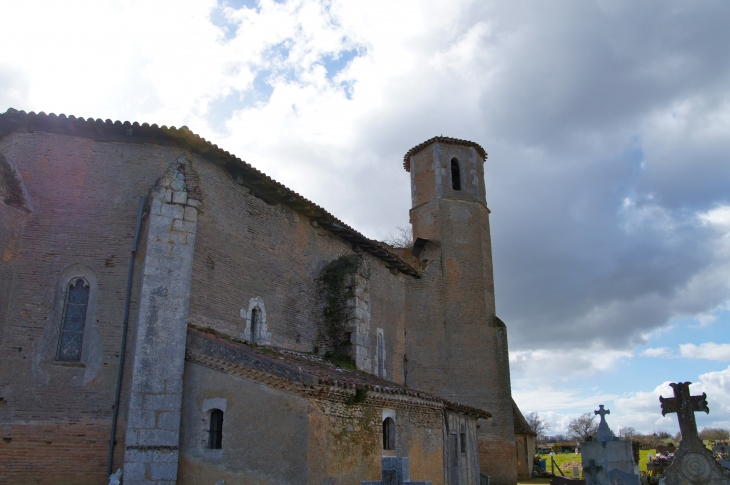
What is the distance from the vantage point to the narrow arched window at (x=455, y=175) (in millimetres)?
24453

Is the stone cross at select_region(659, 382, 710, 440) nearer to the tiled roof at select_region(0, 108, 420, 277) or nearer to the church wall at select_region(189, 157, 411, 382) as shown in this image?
the church wall at select_region(189, 157, 411, 382)

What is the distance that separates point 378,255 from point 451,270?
3.99 m

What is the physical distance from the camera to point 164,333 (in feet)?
35.2

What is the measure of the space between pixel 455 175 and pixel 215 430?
17105 mm

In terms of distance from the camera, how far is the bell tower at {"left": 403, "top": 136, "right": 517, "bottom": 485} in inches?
827

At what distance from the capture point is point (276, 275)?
14820 millimetres

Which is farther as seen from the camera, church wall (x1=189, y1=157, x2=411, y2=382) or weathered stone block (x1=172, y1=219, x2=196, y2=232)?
church wall (x1=189, y1=157, x2=411, y2=382)

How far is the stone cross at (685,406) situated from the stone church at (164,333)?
539 cm

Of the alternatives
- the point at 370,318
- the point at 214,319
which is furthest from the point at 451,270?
the point at 214,319

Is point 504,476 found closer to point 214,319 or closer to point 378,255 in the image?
point 378,255

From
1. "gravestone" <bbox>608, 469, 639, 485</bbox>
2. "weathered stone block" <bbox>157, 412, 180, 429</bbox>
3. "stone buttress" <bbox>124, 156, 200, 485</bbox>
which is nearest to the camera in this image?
"stone buttress" <bbox>124, 156, 200, 485</bbox>

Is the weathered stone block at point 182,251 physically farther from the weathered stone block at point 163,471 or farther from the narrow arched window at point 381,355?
the narrow arched window at point 381,355

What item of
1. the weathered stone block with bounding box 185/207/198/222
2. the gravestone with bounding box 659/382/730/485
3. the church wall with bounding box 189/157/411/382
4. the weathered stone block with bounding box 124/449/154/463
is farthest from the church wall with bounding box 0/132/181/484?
the gravestone with bounding box 659/382/730/485

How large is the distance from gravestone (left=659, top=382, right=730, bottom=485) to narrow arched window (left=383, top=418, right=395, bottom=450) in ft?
18.0
